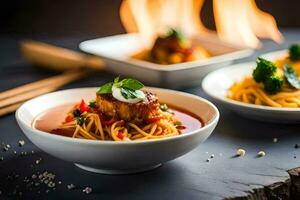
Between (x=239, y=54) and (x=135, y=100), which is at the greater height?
(x=135, y=100)

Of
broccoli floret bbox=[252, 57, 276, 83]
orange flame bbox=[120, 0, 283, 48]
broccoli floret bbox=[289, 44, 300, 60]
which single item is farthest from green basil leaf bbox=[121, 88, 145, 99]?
orange flame bbox=[120, 0, 283, 48]

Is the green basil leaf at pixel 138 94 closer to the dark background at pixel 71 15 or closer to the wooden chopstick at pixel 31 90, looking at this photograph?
the wooden chopstick at pixel 31 90

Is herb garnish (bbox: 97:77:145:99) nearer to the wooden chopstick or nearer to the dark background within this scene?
the wooden chopstick

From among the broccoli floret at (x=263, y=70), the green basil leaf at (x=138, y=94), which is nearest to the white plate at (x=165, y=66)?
the broccoli floret at (x=263, y=70)

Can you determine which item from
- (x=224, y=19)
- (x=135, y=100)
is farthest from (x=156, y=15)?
(x=135, y=100)

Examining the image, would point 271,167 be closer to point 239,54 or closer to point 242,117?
point 242,117

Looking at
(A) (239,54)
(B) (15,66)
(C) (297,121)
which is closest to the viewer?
(C) (297,121)

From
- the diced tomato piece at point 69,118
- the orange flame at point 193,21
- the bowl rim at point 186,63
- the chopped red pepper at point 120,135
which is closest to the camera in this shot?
the chopped red pepper at point 120,135
